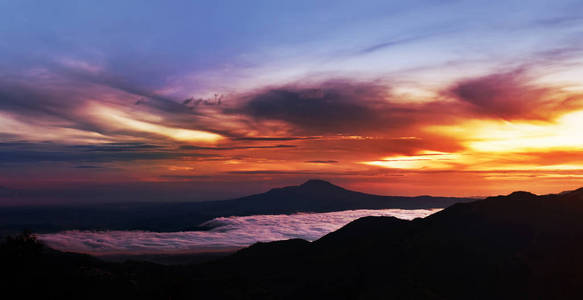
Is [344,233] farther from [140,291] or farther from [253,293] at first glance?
[140,291]

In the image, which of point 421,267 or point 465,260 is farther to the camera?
point 421,267

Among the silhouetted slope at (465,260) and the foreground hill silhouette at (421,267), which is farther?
the silhouetted slope at (465,260)

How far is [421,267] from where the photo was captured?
109375 millimetres

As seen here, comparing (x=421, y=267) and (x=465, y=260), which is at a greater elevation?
(x=465, y=260)

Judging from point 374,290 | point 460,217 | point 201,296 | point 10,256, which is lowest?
point 201,296

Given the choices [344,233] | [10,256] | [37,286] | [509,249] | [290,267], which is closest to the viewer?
[37,286]

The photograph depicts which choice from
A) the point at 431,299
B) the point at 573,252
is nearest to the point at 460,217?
the point at 573,252

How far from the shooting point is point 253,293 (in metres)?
126

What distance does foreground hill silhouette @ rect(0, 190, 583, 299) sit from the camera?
94188mm

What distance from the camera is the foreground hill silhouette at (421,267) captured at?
9419 cm

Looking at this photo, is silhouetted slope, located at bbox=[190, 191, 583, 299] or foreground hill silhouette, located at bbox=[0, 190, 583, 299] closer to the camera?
foreground hill silhouette, located at bbox=[0, 190, 583, 299]

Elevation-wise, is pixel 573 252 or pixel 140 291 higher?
pixel 573 252

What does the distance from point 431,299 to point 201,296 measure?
6789 cm

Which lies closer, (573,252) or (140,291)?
(573,252)
